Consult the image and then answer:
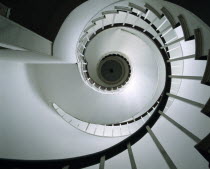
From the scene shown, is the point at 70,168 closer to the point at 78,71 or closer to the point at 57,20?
the point at 57,20

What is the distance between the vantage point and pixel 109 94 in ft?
26.9

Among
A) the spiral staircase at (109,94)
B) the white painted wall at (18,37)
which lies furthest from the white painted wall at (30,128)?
the white painted wall at (18,37)

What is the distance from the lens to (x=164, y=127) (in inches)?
187

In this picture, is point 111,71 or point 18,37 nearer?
point 18,37

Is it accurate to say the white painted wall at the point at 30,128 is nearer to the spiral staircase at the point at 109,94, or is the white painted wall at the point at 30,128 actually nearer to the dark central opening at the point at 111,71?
the spiral staircase at the point at 109,94

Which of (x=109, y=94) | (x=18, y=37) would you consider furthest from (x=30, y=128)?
(x=109, y=94)

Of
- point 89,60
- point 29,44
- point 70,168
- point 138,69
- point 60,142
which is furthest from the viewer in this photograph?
point 89,60

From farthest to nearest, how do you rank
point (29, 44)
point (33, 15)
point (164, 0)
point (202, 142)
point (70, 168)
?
1. point (164, 0)
2. point (33, 15)
3. point (29, 44)
4. point (70, 168)
5. point (202, 142)

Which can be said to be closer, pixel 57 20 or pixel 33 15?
pixel 33 15

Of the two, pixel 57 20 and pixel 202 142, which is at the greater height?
pixel 57 20

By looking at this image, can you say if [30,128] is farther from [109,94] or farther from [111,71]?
[111,71]

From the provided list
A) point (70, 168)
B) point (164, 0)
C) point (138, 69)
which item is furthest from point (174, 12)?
point (138, 69)

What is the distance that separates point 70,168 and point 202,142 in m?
1.49

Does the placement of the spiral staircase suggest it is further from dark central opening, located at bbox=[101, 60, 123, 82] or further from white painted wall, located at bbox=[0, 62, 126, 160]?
dark central opening, located at bbox=[101, 60, 123, 82]
